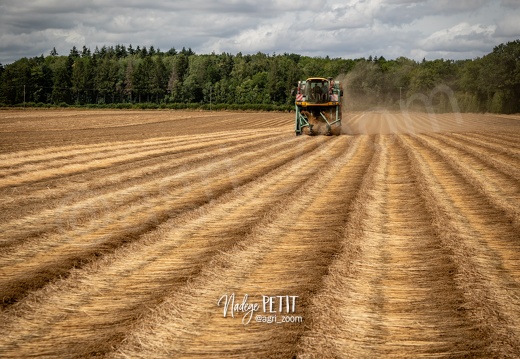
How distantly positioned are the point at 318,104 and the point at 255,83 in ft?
323

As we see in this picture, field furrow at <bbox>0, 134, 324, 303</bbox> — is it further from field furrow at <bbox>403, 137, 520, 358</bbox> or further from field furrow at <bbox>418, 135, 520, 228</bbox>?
field furrow at <bbox>418, 135, 520, 228</bbox>

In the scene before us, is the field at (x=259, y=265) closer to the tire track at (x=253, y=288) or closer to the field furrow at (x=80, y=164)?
the tire track at (x=253, y=288)

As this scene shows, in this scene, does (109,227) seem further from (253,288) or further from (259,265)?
(253,288)

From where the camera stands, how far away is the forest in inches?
3433

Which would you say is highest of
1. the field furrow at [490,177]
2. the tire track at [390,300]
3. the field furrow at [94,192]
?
the field furrow at [490,177]

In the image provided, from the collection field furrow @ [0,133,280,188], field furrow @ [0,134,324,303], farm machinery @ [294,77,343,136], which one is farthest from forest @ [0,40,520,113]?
field furrow @ [0,134,324,303]

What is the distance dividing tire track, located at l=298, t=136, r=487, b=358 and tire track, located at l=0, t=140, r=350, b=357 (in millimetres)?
1489

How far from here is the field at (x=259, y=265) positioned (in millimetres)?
4508

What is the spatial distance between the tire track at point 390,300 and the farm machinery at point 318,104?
737 inches

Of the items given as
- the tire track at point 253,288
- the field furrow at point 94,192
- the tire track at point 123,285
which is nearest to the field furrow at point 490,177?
the tire track at point 253,288

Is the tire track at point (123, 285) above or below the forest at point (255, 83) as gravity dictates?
below

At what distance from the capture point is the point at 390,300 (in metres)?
5.41

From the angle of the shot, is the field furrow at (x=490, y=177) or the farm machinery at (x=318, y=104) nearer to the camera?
the field furrow at (x=490, y=177)

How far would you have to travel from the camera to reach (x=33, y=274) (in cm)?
603
